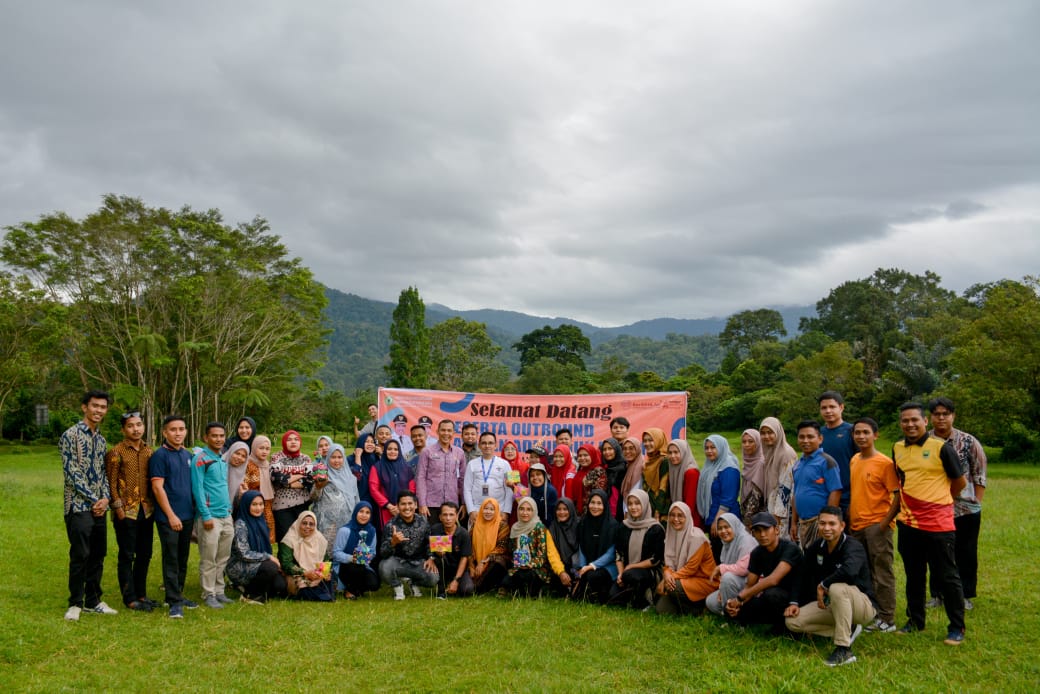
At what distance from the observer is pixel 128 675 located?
14.5ft

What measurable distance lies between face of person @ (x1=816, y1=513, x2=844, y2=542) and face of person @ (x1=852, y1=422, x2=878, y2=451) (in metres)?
0.73

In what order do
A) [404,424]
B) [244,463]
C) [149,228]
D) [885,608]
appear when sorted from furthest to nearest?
[149,228] < [404,424] < [244,463] < [885,608]

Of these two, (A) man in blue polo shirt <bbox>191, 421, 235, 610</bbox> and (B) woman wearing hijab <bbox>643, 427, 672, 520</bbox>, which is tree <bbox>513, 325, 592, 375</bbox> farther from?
(A) man in blue polo shirt <bbox>191, 421, 235, 610</bbox>

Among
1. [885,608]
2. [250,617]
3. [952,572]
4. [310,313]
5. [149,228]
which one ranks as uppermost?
[149,228]

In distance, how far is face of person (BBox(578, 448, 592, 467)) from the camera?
7.11 metres

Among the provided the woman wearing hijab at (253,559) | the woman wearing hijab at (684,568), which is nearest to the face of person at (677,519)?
the woman wearing hijab at (684,568)

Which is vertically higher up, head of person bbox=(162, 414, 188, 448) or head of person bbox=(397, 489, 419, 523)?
head of person bbox=(162, 414, 188, 448)

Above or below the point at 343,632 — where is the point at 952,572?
above

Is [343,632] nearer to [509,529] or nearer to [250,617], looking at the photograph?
[250,617]

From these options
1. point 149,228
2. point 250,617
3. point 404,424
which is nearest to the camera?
point 250,617

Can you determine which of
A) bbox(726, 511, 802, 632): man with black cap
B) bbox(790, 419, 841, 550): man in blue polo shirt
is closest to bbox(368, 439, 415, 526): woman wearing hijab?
bbox(726, 511, 802, 632): man with black cap

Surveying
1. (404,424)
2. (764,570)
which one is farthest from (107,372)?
(764,570)

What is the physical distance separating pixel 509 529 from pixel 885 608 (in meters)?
3.40

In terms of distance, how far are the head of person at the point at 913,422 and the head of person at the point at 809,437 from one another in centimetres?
59
